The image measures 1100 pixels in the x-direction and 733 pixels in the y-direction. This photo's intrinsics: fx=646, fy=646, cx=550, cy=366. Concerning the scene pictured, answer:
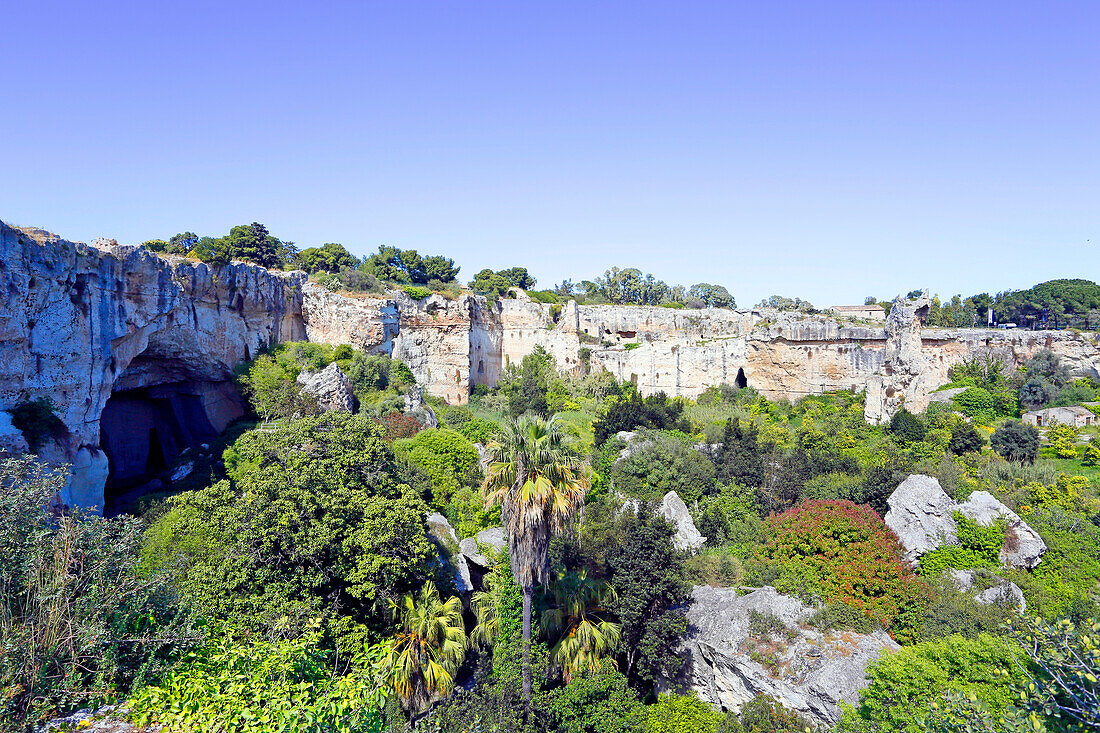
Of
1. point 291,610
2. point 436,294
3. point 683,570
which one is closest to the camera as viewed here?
point 291,610

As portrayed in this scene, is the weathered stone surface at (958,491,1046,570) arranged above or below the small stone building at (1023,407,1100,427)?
below

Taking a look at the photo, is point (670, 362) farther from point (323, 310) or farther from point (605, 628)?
point (605, 628)

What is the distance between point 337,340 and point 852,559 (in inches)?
907

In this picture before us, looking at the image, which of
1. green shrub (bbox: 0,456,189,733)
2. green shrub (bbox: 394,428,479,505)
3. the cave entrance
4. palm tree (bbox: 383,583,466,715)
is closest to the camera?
green shrub (bbox: 0,456,189,733)

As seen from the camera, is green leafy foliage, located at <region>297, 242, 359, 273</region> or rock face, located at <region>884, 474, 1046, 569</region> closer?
rock face, located at <region>884, 474, 1046, 569</region>

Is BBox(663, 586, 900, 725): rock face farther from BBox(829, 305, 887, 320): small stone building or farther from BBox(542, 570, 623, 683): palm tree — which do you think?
BBox(829, 305, 887, 320): small stone building

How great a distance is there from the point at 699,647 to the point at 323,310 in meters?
22.7

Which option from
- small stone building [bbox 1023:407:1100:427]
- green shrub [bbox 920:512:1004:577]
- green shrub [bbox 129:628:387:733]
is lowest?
green shrub [bbox 920:512:1004:577]

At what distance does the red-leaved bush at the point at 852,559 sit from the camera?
534 inches

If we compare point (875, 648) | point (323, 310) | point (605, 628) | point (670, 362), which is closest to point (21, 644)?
point (605, 628)

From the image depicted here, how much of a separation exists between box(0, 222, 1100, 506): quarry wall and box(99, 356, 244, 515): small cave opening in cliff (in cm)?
9

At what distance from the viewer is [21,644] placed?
279 inches

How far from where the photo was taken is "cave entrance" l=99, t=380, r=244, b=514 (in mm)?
23453

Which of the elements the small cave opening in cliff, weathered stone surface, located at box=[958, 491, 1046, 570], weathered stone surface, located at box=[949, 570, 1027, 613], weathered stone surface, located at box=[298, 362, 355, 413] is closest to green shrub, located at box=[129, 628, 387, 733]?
weathered stone surface, located at box=[949, 570, 1027, 613]
